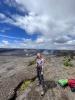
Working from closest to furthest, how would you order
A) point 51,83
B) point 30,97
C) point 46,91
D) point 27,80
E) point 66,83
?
point 30,97 → point 46,91 → point 66,83 → point 51,83 → point 27,80

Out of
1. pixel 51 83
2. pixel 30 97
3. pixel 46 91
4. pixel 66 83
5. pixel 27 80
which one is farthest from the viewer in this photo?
pixel 27 80

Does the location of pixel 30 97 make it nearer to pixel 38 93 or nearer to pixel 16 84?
pixel 38 93

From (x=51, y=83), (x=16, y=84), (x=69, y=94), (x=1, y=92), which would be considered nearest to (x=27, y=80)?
(x=16, y=84)

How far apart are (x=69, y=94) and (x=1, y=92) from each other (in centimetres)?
632

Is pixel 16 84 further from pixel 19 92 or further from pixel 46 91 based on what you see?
pixel 46 91

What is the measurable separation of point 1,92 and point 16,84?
2.55m

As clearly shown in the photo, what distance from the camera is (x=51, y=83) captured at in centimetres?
1634

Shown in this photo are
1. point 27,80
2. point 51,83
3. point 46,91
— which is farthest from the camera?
point 27,80

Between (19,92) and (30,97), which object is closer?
(30,97)

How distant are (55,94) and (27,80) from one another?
553cm

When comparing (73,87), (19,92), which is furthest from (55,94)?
(19,92)

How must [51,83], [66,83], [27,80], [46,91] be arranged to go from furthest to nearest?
[27,80], [51,83], [66,83], [46,91]

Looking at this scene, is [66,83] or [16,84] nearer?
→ [66,83]

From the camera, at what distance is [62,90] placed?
14461 mm
